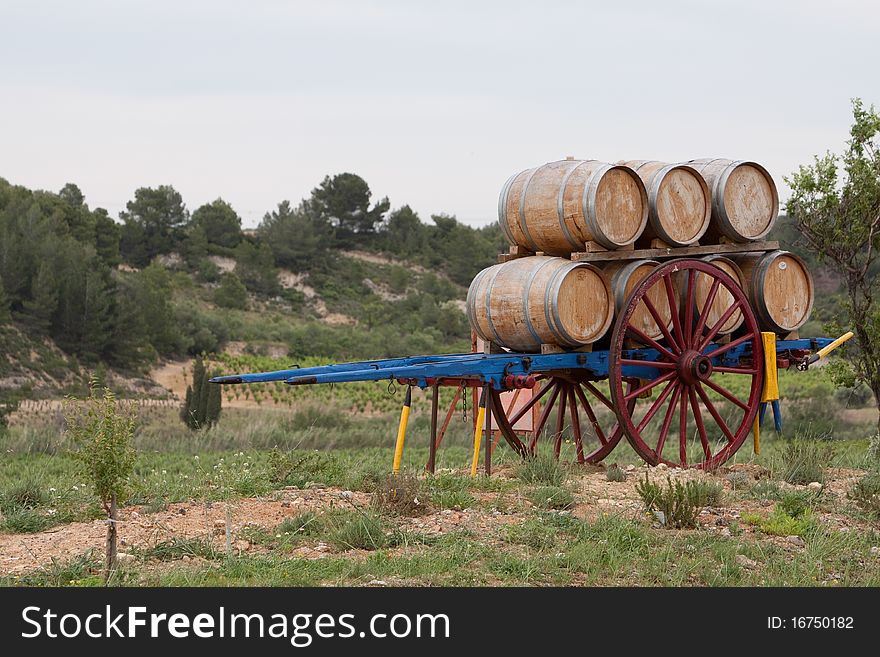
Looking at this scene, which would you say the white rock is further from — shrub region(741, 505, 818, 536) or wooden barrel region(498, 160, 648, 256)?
wooden barrel region(498, 160, 648, 256)

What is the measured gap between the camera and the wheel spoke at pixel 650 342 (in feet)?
31.2

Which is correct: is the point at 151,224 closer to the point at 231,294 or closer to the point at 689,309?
the point at 231,294

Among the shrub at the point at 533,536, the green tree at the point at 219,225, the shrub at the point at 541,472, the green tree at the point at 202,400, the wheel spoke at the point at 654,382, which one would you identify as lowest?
the green tree at the point at 202,400

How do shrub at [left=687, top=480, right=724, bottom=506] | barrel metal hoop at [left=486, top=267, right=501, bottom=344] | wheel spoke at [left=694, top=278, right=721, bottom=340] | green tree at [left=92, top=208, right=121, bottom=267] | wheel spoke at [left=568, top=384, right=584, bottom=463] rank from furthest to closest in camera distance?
green tree at [left=92, top=208, right=121, bottom=267], wheel spoke at [left=568, top=384, right=584, bottom=463], wheel spoke at [left=694, top=278, right=721, bottom=340], barrel metal hoop at [left=486, top=267, right=501, bottom=344], shrub at [left=687, top=480, right=724, bottom=506]

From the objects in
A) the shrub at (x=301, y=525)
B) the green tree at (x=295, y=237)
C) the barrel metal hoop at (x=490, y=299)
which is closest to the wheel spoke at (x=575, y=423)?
the barrel metal hoop at (x=490, y=299)

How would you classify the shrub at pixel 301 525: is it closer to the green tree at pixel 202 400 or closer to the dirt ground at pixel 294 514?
the dirt ground at pixel 294 514

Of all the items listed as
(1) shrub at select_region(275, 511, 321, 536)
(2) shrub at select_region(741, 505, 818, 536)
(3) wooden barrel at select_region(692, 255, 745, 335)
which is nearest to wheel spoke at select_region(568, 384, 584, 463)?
(3) wooden barrel at select_region(692, 255, 745, 335)

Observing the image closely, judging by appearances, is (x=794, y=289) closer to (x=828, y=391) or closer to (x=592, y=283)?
(x=592, y=283)

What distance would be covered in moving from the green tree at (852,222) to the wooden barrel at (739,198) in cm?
264

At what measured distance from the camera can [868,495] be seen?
7719 mm

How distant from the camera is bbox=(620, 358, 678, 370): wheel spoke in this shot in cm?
933

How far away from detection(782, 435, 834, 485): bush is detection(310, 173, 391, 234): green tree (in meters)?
56.3

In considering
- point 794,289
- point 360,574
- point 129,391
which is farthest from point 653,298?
point 129,391

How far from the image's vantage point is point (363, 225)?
66188mm
